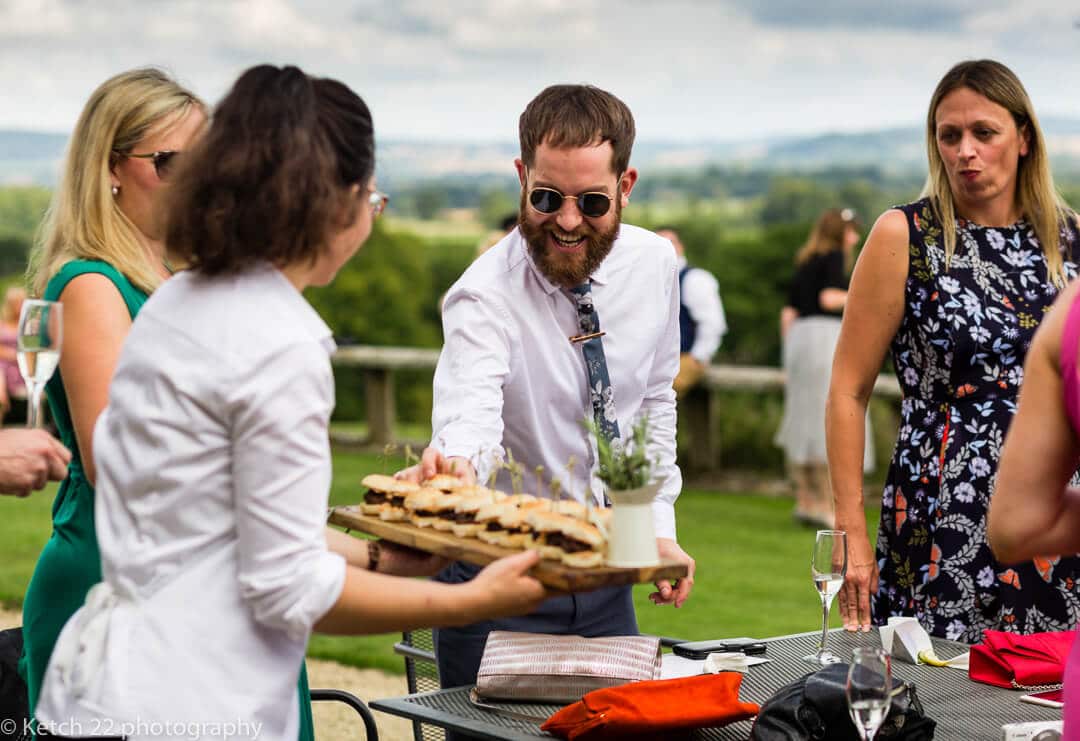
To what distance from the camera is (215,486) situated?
6.77ft

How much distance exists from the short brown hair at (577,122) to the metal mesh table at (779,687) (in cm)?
A: 124

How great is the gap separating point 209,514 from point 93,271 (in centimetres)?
100

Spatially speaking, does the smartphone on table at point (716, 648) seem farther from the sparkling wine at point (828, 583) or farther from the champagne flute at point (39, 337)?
the champagne flute at point (39, 337)

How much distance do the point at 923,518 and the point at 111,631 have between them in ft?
7.74

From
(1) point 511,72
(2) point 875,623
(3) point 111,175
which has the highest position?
(1) point 511,72

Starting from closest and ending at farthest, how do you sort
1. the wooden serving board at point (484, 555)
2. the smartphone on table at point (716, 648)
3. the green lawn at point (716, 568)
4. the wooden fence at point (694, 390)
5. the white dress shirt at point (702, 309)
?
the wooden serving board at point (484, 555)
the smartphone on table at point (716, 648)
the green lawn at point (716, 568)
the white dress shirt at point (702, 309)
the wooden fence at point (694, 390)

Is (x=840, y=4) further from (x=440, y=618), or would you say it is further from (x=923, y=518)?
(x=440, y=618)

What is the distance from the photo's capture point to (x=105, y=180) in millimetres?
3031

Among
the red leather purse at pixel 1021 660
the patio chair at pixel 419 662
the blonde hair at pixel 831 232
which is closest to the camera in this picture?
the red leather purse at pixel 1021 660

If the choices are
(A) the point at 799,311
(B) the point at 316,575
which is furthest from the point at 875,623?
(A) the point at 799,311

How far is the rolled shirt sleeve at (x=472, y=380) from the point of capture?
3.20m

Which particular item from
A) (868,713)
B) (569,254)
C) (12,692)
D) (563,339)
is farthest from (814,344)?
(868,713)

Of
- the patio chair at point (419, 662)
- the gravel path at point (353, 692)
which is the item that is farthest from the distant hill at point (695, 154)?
the patio chair at point (419, 662)

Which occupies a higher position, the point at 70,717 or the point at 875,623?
the point at 70,717
